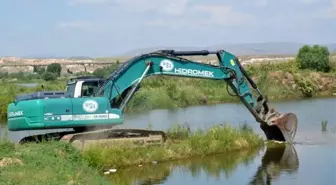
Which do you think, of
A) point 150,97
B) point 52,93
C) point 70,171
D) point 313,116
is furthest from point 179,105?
point 70,171

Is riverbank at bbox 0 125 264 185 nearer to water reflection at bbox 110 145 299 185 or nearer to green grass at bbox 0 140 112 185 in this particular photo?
green grass at bbox 0 140 112 185

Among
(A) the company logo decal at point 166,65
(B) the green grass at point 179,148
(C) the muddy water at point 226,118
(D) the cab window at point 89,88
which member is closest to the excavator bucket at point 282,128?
(B) the green grass at point 179,148

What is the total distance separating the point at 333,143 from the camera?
21609mm

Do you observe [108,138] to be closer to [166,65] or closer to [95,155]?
[95,155]

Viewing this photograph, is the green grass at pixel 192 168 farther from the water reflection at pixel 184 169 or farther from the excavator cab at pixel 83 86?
the excavator cab at pixel 83 86

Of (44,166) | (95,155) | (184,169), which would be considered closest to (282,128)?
(184,169)

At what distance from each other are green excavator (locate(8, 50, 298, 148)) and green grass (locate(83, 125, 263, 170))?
1.92ft

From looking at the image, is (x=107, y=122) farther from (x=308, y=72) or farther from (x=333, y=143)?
(x=308, y=72)

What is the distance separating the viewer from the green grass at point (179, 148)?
17227 millimetres

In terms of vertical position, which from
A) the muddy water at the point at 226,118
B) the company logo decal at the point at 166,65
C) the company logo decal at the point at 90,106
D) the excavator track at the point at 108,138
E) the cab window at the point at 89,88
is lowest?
the muddy water at the point at 226,118

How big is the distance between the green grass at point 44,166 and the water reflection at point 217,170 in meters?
1.49

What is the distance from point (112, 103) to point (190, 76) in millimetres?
2686

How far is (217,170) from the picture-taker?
17.5 m

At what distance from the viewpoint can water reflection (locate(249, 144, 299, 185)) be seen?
16.1 meters
